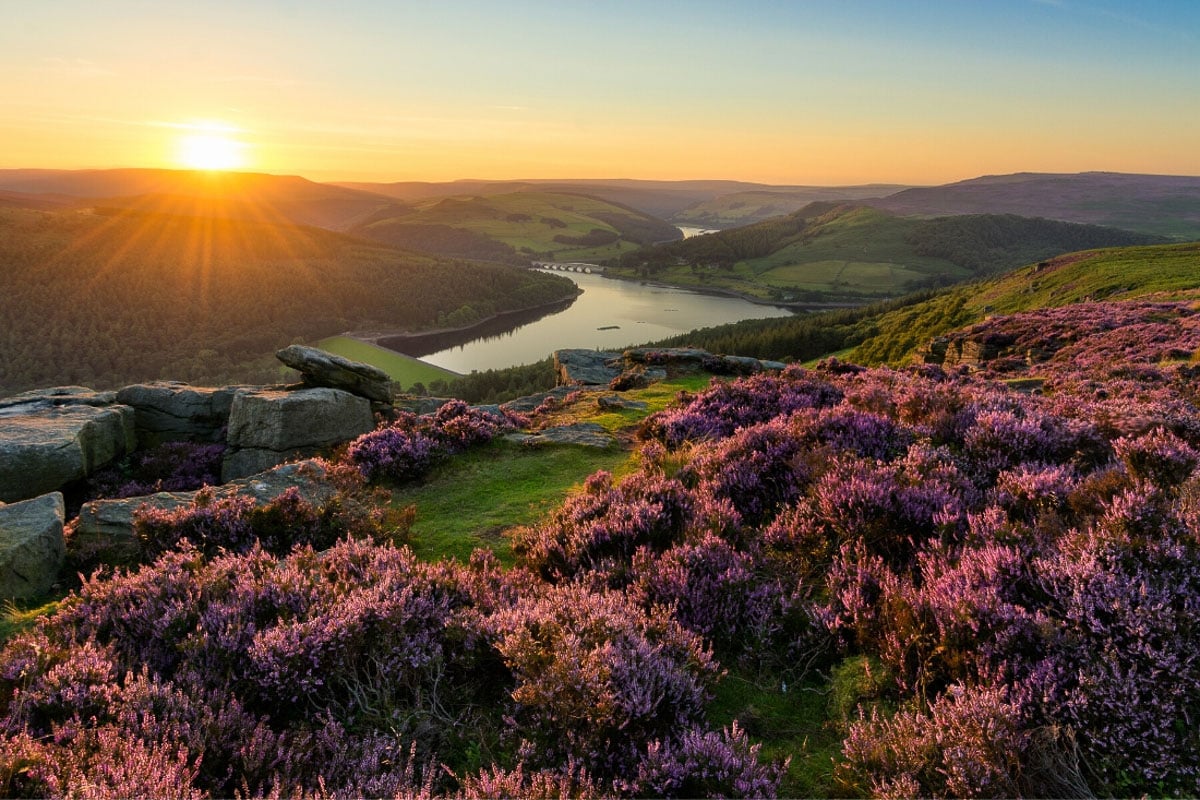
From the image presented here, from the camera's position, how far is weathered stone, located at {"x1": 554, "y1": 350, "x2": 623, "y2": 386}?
94.3ft

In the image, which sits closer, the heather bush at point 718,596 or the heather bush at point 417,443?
the heather bush at point 718,596

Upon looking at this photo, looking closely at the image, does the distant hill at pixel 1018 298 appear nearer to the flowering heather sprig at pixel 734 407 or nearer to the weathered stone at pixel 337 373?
the flowering heather sprig at pixel 734 407

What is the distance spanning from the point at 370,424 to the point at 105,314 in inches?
7646

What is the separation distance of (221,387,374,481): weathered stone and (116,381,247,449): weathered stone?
1.66 m

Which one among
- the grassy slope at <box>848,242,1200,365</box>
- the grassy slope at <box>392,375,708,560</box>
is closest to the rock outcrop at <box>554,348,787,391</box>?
the grassy slope at <box>392,375,708,560</box>

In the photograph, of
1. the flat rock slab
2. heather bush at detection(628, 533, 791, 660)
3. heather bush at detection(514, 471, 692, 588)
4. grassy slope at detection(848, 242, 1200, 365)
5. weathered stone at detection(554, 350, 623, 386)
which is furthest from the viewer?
grassy slope at detection(848, 242, 1200, 365)

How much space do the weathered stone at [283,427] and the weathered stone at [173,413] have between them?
1.66 meters

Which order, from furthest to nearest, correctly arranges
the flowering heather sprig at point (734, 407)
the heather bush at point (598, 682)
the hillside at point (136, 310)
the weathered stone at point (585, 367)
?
1. the hillside at point (136, 310)
2. the weathered stone at point (585, 367)
3. the flowering heather sprig at point (734, 407)
4. the heather bush at point (598, 682)

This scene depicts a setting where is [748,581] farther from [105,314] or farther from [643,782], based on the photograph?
[105,314]

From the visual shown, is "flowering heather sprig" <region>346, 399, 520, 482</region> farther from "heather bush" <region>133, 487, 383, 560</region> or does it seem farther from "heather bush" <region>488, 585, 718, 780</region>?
"heather bush" <region>488, 585, 718, 780</region>

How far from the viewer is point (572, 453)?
41.0 ft

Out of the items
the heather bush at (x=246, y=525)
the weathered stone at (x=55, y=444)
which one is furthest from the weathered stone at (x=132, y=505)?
the weathered stone at (x=55, y=444)

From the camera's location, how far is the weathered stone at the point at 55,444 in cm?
1060

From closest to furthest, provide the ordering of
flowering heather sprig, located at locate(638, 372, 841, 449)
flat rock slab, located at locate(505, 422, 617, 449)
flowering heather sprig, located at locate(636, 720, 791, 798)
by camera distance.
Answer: flowering heather sprig, located at locate(636, 720, 791, 798), flowering heather sprig, located at locate(638, 372, 841, 449), flat rock slab, located at locate(505, 422, 617, 449)
